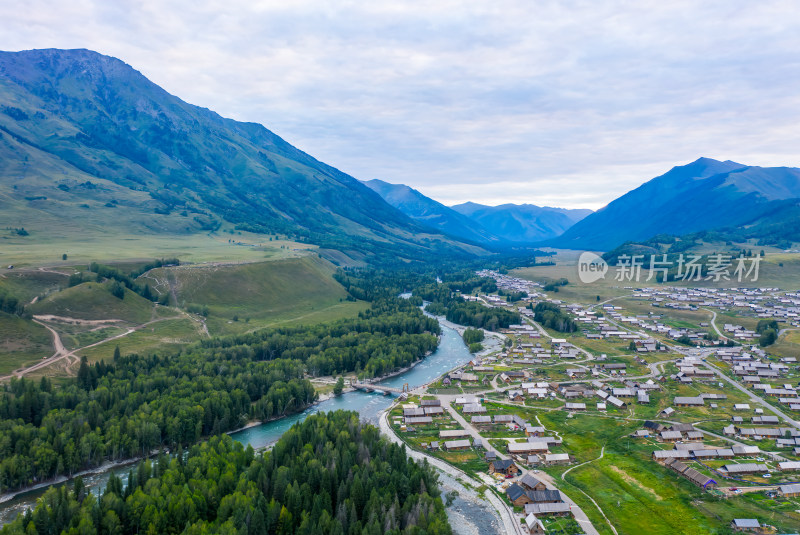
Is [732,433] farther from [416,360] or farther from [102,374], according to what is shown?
[102,374]

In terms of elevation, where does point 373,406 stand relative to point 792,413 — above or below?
below

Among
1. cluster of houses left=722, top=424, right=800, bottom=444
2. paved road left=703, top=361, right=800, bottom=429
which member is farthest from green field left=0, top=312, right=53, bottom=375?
paved road left=703, top=361, right=800, bottom=429

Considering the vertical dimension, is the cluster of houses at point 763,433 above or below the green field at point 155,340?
above

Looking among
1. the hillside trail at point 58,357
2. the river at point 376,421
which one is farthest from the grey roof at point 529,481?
the hillside trail at point 58,357

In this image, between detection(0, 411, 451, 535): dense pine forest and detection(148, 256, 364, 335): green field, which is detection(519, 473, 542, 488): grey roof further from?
detection(148, 256, 364, 335): green field

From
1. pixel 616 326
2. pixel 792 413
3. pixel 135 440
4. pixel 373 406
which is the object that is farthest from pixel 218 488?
pixel 616 326

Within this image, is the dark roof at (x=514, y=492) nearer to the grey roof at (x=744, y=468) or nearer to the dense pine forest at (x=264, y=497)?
the dense pine forest at (x=264, y=497)

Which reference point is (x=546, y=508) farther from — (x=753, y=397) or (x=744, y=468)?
(x=753, y=397)
